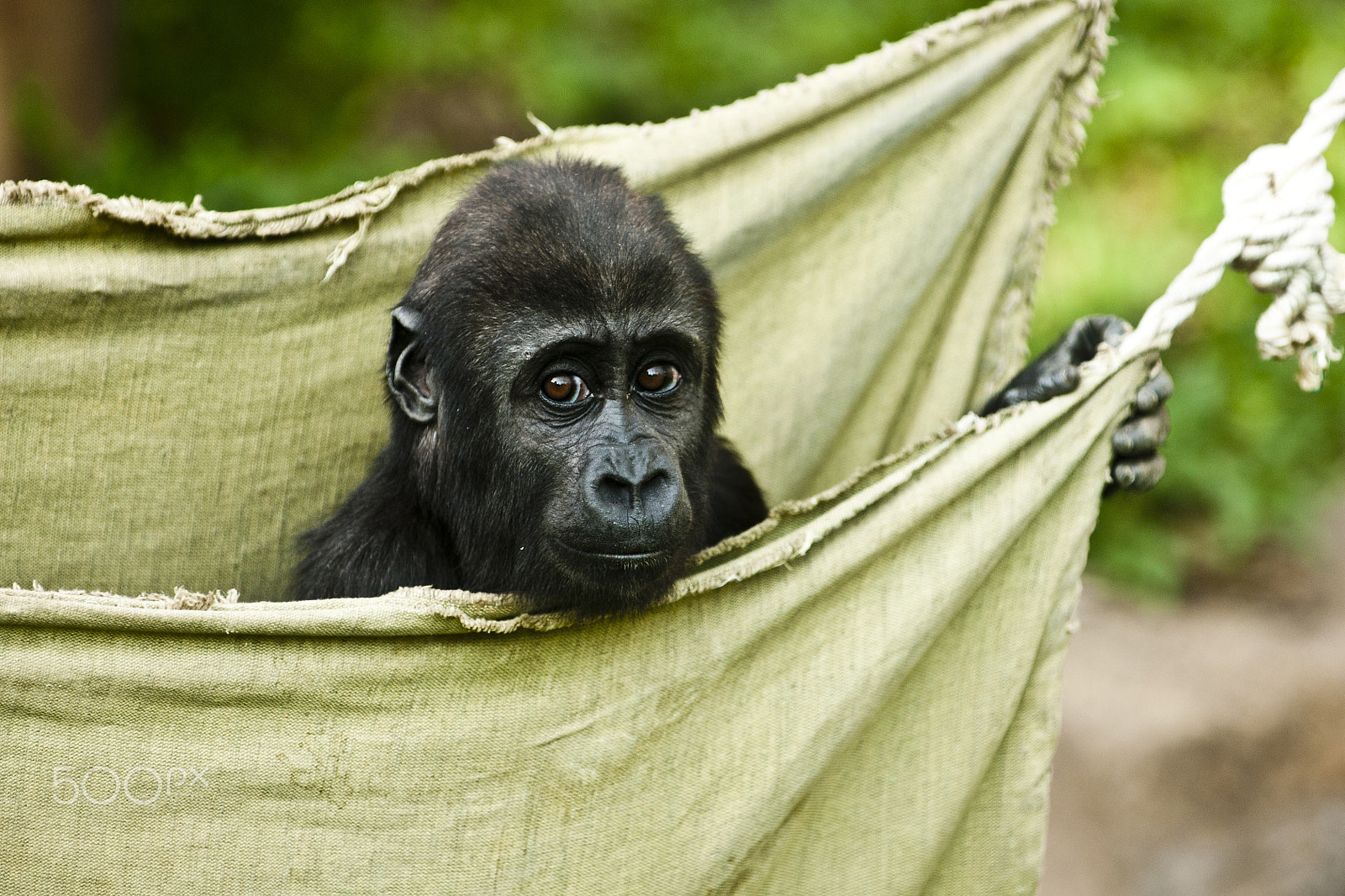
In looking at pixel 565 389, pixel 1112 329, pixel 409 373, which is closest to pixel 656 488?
pixel 565 389

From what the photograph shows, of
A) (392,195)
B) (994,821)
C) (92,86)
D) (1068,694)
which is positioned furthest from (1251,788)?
(92,86)

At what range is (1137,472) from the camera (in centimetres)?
282

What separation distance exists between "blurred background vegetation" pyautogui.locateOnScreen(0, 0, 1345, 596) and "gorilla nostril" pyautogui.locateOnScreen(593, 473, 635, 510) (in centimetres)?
424

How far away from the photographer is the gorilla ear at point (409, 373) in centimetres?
281

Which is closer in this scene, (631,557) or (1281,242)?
(631,557)

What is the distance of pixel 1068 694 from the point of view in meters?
5.47

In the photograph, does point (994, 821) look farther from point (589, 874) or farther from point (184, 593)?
point (184, 593)

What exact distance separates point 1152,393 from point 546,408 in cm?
130

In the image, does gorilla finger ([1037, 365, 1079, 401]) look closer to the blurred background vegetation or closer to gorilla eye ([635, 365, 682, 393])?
gorilla eye ([635, 365, 682, 393])

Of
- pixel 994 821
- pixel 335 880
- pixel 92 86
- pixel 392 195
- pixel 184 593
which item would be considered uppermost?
pixel 92 86

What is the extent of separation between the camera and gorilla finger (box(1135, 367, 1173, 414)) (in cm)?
278

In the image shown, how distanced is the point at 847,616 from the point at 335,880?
3.53 ft

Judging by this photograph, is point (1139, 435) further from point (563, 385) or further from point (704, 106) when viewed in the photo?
point (704, 106)
